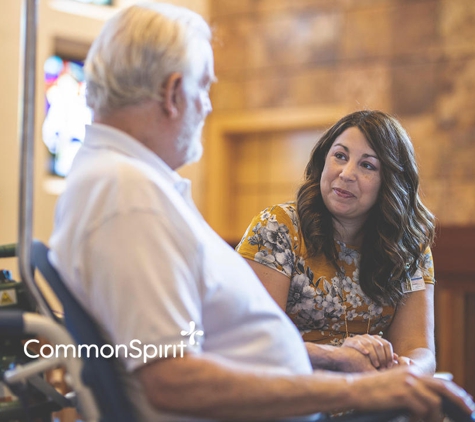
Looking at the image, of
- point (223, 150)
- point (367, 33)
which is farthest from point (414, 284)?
point (223, 150)

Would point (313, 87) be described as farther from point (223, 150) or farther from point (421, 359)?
point (421, 359)

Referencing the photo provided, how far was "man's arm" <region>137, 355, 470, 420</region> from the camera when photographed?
3.34 ft

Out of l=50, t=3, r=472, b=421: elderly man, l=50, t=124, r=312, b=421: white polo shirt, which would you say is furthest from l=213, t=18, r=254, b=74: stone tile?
l=50, t=124, r=312, b=421: white polo shirt

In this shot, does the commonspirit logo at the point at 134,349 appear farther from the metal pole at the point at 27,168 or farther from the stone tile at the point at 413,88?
the stone tile at the point at 413,88

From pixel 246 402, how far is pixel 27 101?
0.61m

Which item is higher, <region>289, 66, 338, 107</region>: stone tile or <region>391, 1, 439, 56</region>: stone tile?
<region>391, 1, 439, 56</region>: stone tile

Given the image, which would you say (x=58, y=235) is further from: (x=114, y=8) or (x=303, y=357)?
(x=114, y=8)

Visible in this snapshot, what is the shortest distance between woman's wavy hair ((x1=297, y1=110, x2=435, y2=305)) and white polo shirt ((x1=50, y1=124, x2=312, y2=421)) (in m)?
0.75

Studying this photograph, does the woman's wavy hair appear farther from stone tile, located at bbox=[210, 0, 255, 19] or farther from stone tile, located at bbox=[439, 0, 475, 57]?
stone tile, located at bbox=[210, 0, 255, 19]

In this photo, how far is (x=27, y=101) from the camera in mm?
1173

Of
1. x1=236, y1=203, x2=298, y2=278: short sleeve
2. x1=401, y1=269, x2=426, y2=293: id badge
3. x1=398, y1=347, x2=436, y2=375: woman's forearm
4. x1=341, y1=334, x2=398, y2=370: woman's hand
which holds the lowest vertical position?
x1=398, y1=347, x2=436, y2=375: woman's forearm

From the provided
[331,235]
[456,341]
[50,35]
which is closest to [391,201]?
[331,235]

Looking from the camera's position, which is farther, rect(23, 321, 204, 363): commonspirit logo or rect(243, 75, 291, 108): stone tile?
rect(243, 75, 291, 108): stone tile

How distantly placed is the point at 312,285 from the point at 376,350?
30 cm
